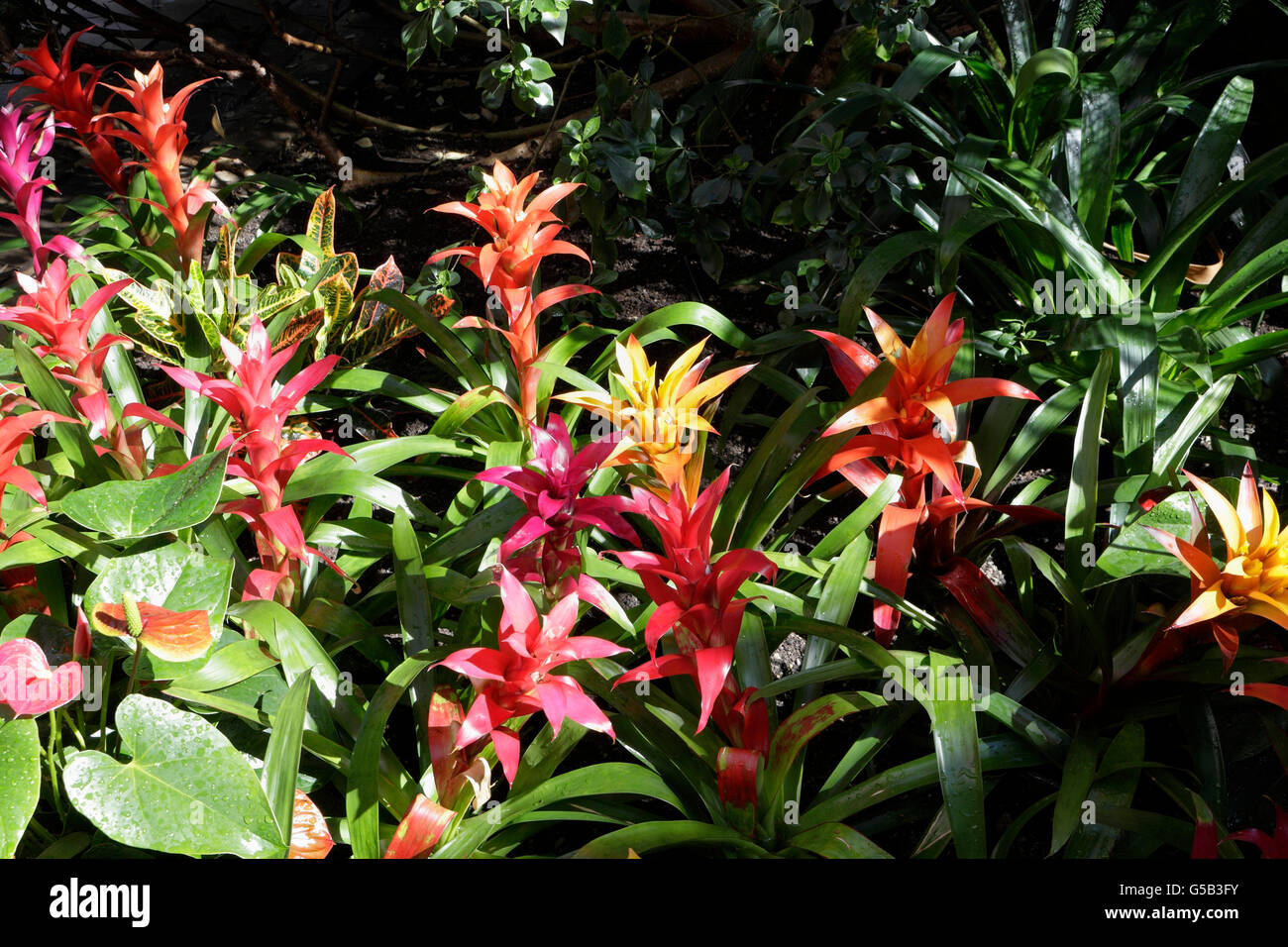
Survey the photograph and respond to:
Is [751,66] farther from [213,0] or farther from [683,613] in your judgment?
[213,0]

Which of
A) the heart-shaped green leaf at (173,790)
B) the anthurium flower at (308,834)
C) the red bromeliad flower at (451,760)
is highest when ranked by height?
the heart-shaped green leaf at (173,790)

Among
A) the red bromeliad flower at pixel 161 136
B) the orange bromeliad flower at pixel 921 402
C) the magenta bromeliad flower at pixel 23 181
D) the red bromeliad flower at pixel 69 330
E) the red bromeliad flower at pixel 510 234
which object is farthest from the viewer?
the red bromeliad flower at pixel 161 136

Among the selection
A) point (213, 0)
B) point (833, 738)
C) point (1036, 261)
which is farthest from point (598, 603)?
point (213, 0)

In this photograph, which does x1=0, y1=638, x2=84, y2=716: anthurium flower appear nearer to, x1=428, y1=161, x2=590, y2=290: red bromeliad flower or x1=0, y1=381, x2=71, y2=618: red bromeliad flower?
x1=0, y1=381, x2=71, y2=618: red bromeliad flower

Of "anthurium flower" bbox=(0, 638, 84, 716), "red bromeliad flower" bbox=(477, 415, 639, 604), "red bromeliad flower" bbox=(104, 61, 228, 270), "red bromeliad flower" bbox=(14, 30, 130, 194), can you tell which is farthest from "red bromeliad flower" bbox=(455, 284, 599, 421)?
"red bromeliad flower" bbox=(14, 30, 130, 194)

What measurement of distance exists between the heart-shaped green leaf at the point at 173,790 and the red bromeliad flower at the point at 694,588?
60 cm

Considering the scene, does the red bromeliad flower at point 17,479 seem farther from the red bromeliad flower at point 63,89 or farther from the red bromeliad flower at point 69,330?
the red bromeliad flower at point 63,89

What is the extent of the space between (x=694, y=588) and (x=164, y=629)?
32.2 inches

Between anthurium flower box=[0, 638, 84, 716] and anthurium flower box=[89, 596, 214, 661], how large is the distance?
9cm

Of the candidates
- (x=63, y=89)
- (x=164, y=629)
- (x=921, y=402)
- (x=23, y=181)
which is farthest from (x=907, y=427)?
(x=63, y=89)

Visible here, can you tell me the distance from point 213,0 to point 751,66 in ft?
9.06

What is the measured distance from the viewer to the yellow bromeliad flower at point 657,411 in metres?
1.67

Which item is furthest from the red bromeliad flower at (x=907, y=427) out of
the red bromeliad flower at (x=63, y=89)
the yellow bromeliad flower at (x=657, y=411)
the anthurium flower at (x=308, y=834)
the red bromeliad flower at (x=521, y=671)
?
the red bromeliad flower at (x=63, y=89)

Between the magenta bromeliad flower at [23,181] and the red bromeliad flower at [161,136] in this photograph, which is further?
the red bromeliad flower at [161,136]
